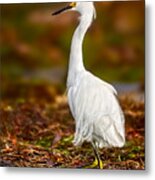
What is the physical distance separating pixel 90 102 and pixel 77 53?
23 centimetres

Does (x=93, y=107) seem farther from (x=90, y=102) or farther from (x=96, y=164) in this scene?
(x=96, y=164)

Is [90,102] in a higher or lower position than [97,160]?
higher

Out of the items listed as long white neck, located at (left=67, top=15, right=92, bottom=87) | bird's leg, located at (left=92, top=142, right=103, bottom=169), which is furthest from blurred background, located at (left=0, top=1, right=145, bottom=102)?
bird's leg, located at (left=92, top=142, right=103, bottom=169)

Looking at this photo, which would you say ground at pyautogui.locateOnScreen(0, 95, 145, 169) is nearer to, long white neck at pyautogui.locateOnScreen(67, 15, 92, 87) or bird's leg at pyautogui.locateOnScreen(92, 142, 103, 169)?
bird's leg at pyautogui.locateOnScreen(92, 142, 103, 169)

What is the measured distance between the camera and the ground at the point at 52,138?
2.29 metres

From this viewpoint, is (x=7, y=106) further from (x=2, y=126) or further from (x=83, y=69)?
(x=83, y=69)

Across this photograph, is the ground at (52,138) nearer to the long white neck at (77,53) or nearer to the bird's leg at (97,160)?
the bird's leg at (97,160)

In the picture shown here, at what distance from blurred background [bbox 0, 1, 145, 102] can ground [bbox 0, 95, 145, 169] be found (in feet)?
0.20

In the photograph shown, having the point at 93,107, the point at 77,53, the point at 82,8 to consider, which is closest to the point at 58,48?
the point at 77,53

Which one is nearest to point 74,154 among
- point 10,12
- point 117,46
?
point 117,46

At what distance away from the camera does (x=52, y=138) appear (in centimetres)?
237

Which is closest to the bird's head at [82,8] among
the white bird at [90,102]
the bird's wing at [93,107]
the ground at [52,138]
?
the white bird at [90,102]

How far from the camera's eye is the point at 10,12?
7.93ft

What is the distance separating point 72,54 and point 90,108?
10.2 inches
